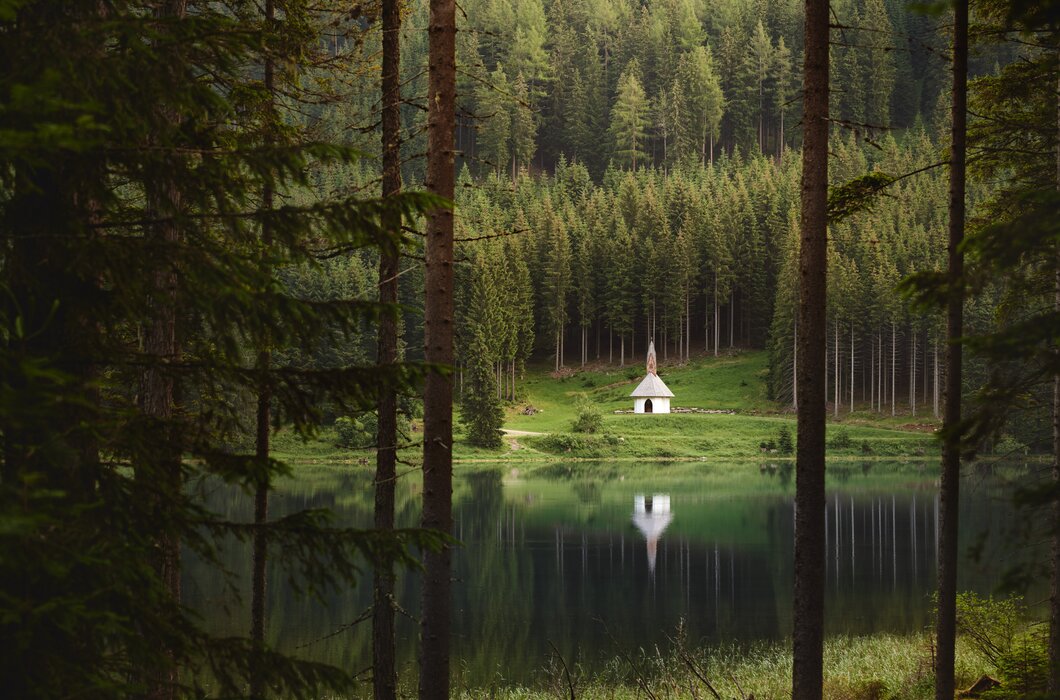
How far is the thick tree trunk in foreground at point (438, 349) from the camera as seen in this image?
28.5ft

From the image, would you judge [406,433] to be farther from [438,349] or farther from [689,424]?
[689,424]

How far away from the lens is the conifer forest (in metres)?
4.70

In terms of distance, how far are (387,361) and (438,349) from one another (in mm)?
2247

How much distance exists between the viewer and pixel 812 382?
9.83 meters

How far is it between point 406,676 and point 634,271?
85.3 metres

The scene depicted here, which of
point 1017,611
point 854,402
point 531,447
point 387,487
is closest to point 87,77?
point 387,487

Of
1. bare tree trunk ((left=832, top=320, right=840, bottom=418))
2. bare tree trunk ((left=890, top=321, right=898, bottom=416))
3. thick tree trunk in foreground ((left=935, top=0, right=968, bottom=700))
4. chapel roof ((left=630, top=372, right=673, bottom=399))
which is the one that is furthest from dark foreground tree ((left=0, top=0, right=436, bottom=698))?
bare tree trunk ((left=832, top=320, right=840, bottom=418))

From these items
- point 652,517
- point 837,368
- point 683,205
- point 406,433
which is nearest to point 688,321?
point 837,368

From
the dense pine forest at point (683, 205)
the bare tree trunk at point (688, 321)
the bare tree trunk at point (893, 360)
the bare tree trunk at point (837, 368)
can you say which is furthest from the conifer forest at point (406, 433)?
the bare tree trunk at point (688, 321)

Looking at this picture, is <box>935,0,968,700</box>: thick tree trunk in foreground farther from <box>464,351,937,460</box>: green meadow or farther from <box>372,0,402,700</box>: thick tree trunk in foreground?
<box>464,351,937,460</box>: green meadow

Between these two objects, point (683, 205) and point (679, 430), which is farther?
point (683, 205)

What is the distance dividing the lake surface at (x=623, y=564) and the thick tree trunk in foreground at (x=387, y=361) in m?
1.01

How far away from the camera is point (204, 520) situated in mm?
5191

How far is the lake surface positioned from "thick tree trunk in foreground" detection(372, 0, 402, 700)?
1.01m
